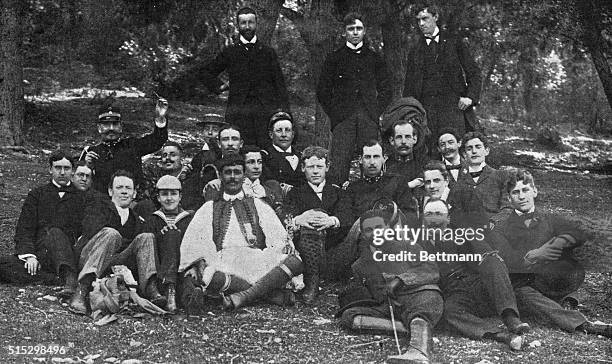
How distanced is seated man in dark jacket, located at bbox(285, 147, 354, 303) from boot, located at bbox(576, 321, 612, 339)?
1202mm

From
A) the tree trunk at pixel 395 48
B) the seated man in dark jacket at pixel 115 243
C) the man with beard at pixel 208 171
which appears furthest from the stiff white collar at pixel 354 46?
the seated man in dark jacket at pixel 115 243

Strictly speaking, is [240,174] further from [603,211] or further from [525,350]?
[603,211]

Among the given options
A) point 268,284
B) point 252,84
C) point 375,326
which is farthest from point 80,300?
point 252,84

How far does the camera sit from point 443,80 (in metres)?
4.60

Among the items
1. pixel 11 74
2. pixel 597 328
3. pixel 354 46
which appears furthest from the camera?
pixel 11 74

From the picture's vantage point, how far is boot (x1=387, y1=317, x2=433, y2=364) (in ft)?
10.6

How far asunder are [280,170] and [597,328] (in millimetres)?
1881

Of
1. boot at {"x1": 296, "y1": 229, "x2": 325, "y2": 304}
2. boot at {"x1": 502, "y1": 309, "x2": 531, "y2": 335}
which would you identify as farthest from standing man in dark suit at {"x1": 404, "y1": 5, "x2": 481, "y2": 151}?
boot at {"x1": 502, "y1": 309, "x2": 531, "y2": 335}

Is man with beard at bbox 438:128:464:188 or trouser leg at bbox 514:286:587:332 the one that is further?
man with beard at bbox 438:128:464:188

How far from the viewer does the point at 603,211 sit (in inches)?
199

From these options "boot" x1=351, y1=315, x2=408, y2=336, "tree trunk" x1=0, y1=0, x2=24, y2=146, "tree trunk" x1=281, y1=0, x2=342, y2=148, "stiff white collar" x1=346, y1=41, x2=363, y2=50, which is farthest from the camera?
"tree trunk" x1=0, y1=0, x2=24, y2=146

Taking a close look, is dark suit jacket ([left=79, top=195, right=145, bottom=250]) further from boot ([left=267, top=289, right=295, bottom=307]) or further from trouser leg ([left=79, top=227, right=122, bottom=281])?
boot ([left=267, top=289, right=295, bottom=307])

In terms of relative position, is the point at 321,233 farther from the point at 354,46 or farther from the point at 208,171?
the point at 354,46

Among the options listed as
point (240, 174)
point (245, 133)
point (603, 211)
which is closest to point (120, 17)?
point (245, 133)
